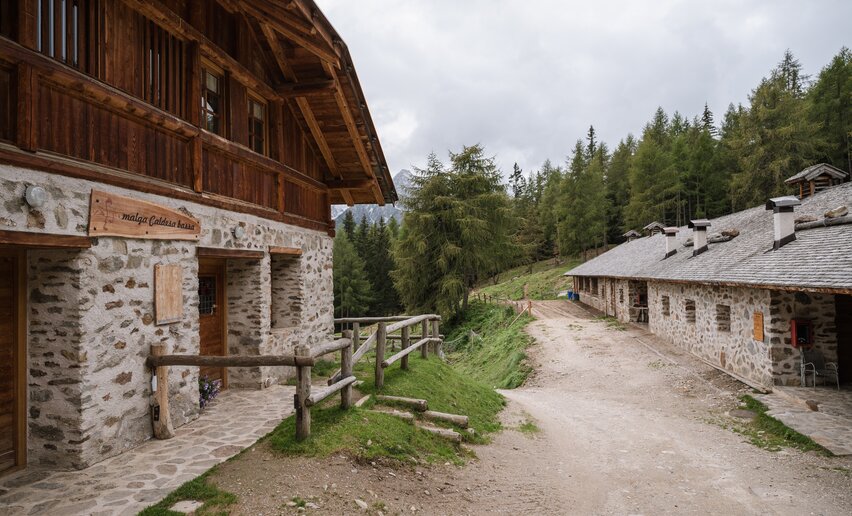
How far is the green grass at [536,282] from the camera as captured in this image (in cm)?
3872

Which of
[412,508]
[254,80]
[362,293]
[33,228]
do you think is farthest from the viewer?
[362,293]

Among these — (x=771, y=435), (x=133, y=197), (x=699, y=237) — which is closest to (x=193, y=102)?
(x=133, y=197)

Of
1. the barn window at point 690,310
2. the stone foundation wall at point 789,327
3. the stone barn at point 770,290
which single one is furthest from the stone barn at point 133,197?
the barn window at point 690,310

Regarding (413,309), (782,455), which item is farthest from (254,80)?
(413,309)

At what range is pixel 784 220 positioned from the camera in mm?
12070

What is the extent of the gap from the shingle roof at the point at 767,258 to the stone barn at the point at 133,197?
990 centimetres

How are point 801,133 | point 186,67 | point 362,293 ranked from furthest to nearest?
1. point 362,293
2. point 801,133
3. point 186,67

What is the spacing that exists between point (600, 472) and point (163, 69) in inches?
350

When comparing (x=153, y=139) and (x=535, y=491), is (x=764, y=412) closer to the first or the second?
(x=535, y=491)

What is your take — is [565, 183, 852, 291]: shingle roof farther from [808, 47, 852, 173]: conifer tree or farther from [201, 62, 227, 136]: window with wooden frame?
[808, 47, 852, 173]: conifer tree

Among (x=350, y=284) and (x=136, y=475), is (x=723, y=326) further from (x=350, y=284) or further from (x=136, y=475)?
(x=350, y=284)

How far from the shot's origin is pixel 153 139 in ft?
19.5

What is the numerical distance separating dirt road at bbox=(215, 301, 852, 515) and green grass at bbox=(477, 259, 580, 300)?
82.2 ft

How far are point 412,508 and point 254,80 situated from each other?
7.64 m
